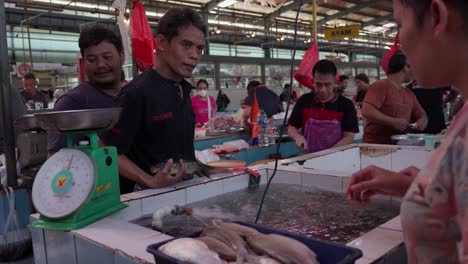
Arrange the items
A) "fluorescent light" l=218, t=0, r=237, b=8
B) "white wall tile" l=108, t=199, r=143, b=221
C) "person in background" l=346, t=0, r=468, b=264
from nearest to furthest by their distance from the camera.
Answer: "person in background" l=346, t=0, r=468, b=264 → "white wall tile" l=108, t=199, r=143, b=221 → "fluorescent light" l=218, t=0, r=237, b=8

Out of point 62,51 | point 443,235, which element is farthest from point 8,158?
point 62,51

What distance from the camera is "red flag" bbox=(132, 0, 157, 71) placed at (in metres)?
3.76

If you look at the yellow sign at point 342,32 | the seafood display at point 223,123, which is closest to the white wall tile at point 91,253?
the seafood display at point 223,123

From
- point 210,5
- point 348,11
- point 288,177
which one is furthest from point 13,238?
point 348,11

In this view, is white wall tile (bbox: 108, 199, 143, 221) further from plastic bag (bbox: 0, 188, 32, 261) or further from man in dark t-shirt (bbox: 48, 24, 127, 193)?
plastic bag (bbox: 0, 188, 32, 261)

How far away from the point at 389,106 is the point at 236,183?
76.8 inches

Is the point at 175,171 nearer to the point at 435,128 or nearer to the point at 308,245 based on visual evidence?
the point at 308,245

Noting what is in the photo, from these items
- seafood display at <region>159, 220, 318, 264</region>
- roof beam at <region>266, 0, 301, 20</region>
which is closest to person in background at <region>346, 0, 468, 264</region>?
seafood display at <region>159, 220, 318, 264</region>

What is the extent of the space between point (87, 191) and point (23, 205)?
152 cm

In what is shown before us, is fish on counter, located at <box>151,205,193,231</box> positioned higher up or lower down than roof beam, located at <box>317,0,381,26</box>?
lower down

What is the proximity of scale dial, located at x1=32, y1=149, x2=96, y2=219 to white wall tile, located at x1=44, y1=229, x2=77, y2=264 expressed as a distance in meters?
0.07

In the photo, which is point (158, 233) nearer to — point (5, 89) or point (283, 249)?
point (283, 249)

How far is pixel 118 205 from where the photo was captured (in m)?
1.42

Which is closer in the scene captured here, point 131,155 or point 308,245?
point 308,245
